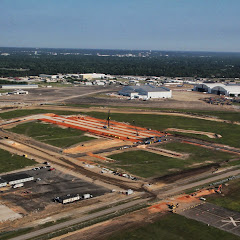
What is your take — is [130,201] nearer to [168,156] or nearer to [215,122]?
[168,156]

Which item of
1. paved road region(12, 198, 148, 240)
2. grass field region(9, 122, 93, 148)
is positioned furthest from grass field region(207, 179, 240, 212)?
grass field region(9, 122, 93, 148)

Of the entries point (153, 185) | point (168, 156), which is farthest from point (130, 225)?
point (168, 156)

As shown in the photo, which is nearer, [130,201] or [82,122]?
[130,201]

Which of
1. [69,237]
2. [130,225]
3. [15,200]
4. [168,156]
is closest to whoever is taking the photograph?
[69,237]

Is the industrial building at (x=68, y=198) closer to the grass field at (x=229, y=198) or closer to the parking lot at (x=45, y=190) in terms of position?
the parking lot at (x=45, y=190)

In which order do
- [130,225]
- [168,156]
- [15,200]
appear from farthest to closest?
[168,156]
[15,200]
[130,225]

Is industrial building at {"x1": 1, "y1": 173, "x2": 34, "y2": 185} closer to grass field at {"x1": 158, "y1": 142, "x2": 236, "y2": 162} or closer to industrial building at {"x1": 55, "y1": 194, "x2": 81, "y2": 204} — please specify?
industrial building at {"x1": 55, "y1": 194, "x2": 81, "y2": 204}
